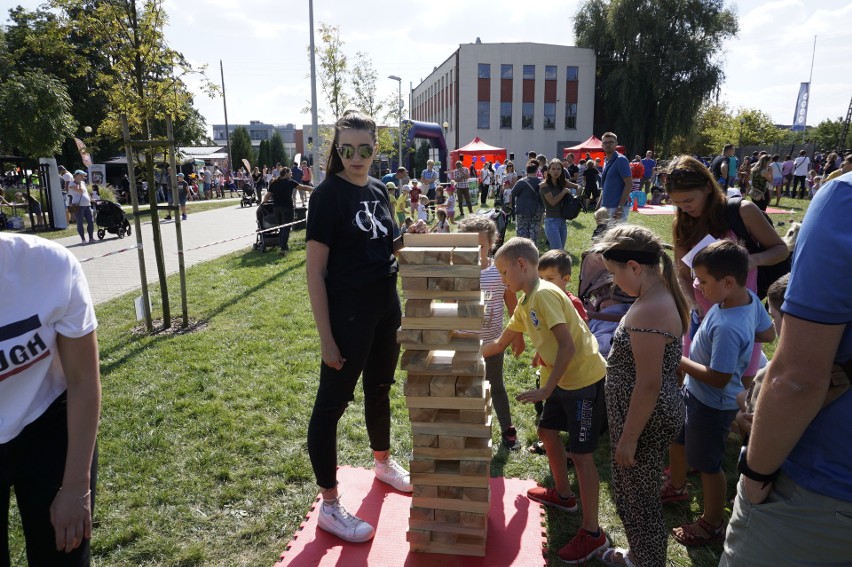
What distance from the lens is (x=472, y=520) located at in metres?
2.72

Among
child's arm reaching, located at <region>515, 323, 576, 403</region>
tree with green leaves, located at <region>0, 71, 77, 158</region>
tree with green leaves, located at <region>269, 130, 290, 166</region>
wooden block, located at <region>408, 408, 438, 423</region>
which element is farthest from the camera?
tree with green leaves, located at <region>269, 130, 290, 166</region>

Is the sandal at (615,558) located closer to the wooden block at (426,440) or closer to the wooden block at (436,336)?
the wooden block at (426,440)

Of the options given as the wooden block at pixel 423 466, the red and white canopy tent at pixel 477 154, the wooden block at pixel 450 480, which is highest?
the red and white canopy tent at pixel 477 154

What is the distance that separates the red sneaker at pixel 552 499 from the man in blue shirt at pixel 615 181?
18.0 feet

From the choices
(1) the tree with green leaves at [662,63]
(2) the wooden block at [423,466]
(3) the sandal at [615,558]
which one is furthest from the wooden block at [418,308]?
(1) the tree with green leaves at [662,63]

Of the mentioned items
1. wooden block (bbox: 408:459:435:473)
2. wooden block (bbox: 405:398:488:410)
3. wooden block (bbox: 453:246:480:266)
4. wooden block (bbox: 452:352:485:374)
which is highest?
wooden block (bbox: 453:246:480:266)

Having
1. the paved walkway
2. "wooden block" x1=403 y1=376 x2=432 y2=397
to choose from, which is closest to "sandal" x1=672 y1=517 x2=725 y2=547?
"wooden block" x1=403 y1=376 x2=432 y2=397

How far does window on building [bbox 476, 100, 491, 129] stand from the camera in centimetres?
4819

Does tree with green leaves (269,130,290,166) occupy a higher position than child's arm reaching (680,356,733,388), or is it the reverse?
tree with green leaves (269,130,290,166)

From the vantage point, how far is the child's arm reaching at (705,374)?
2650mm

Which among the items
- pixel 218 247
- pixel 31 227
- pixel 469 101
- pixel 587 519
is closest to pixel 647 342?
pixel 587 519

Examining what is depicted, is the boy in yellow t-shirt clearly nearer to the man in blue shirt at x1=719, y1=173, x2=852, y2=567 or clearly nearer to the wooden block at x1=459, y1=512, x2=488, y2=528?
the wooden block at x1=459, y1=512, x2=488, y2=528

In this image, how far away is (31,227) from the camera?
17.2 meters

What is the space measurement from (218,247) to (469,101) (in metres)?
38.5
